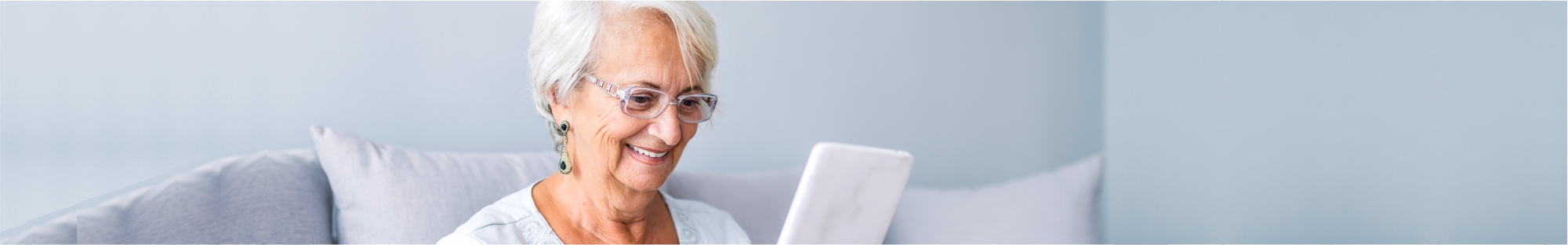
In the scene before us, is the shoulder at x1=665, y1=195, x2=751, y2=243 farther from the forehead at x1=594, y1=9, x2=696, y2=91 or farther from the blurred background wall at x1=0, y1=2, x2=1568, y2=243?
the forehead at x1=594, y1=9, x2=696, y2=91

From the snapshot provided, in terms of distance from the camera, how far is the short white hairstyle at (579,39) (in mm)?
1121

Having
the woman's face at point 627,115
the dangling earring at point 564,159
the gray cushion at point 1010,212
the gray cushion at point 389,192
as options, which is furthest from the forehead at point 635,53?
the gray cushion at point 1010,212

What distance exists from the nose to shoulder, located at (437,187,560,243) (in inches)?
8.3

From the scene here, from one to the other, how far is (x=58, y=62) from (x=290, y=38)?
1.11 feet

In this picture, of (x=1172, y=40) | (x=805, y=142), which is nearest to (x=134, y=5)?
(x=805, y=142)

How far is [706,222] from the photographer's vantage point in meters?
1.42

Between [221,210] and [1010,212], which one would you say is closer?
[221,210]

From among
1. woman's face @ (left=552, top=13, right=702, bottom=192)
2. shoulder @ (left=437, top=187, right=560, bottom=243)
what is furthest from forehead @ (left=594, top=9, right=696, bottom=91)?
shoulder @ (left=437, top=187, right=560, bottom=243)

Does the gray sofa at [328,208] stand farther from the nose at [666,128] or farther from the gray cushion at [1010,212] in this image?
the nose at [666,128]

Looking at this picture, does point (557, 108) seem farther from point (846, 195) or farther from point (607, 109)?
point (846, 195)

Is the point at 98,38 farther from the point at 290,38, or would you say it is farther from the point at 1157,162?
the point at 1157,162

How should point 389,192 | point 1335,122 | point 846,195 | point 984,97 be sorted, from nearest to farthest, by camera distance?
point 846,195 < point 389,192 < point 1335,122 < point 984,97

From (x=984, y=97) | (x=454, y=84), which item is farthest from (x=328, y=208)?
(x=984, y=97)

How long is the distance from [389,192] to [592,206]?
Answer: 1.21 feet
